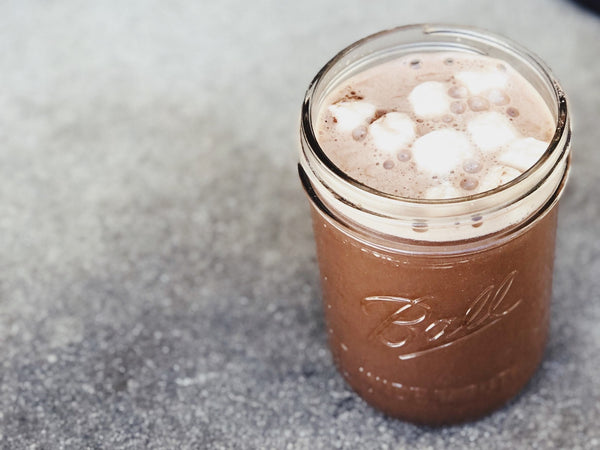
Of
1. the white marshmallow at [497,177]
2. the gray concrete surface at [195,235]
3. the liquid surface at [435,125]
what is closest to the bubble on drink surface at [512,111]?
the liquid surface at [435,125]

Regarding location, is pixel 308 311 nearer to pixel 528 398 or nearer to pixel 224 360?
pixel 224 360

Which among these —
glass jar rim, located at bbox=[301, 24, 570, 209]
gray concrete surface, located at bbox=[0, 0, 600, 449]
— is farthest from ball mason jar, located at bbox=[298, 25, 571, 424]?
gray concrete surface, located at bbox=[0, 0, 600, 449]

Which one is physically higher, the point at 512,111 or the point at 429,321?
the point at 512,111

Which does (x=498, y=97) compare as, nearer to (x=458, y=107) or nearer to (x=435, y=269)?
(x=458, y=107)

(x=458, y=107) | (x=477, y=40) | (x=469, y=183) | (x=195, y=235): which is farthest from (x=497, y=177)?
(x=195, y=235)

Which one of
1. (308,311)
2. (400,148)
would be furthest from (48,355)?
(400,148)

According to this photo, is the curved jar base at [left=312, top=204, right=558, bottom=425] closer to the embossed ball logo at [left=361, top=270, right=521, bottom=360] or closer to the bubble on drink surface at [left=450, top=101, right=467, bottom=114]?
the embossed ball logo at [left=361, top=270, right=521, bottom=360]
